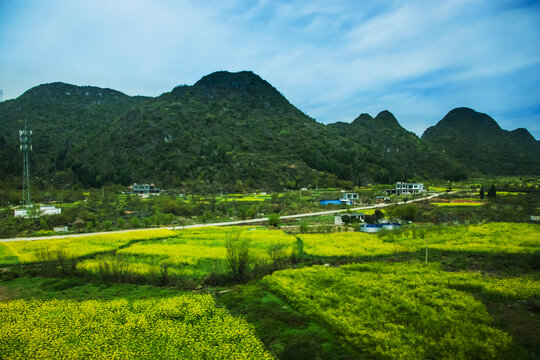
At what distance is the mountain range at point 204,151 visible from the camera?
113m

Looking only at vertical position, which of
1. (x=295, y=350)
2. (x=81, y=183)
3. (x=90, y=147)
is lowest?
(x=295, y=350)

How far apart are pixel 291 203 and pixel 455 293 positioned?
52.2 meters

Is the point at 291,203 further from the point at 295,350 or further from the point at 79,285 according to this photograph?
the point at 295,350

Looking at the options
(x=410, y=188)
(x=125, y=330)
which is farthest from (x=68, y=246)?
(x=410, y=188)

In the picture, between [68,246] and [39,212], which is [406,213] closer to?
[68,246]

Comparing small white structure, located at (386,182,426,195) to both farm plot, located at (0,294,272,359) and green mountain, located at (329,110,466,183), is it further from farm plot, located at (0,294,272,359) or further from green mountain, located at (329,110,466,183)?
farm plot, located at (0,294,272,359)

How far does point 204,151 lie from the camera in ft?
425

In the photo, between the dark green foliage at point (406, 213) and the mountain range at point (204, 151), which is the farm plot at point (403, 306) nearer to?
the dark green foliage at point (406, 213)

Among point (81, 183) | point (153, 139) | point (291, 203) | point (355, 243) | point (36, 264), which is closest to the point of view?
point (36, 264)

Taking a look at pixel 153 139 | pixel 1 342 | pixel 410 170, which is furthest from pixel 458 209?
pixel 153 139

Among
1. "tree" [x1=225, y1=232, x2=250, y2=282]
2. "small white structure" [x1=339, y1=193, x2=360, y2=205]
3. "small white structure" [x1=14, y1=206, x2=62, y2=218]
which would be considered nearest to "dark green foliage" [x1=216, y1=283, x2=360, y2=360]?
"tree" [x1=225, y1=232, x2=250, y2=282]

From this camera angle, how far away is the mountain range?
11256 centimetres

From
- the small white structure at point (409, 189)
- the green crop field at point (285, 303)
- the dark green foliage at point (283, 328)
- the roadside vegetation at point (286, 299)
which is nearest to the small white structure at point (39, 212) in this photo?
the roadside vegetation at point (286, 299)

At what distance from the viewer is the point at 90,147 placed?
142 metres
